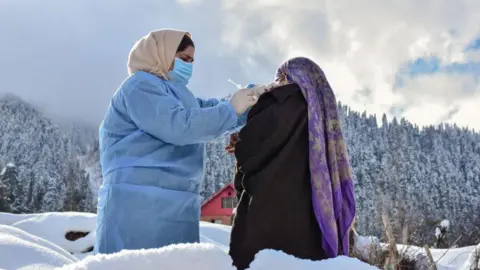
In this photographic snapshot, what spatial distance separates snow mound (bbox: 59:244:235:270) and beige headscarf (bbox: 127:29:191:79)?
122cm

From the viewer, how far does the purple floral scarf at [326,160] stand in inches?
74.5

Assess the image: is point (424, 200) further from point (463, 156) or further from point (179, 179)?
point (179, 179)

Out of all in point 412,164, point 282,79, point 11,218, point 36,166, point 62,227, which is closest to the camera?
point 282,79

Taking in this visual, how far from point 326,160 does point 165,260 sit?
126 centimetres

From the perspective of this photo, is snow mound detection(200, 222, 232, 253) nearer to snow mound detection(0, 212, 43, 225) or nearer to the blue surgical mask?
snow mound detection(0, 212, 43, 225)

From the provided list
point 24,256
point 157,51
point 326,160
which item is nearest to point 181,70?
point 157,51

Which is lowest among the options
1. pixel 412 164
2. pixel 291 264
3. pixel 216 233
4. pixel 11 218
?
pixel 216 233

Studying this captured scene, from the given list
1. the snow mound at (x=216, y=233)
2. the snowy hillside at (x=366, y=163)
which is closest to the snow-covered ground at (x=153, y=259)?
the snow mound at (x=216, y=233)

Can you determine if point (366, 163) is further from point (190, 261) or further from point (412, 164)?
point (190, 261)

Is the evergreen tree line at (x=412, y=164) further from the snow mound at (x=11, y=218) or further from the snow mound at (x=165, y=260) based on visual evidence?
the snow mound at (x=165, y=260)

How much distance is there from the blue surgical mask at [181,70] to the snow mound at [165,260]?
1.25 metres

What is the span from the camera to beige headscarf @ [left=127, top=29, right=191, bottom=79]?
6.58 ft

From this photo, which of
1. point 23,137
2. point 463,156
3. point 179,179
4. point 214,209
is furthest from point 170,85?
point 23,137

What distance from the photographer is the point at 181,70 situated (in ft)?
6.76
